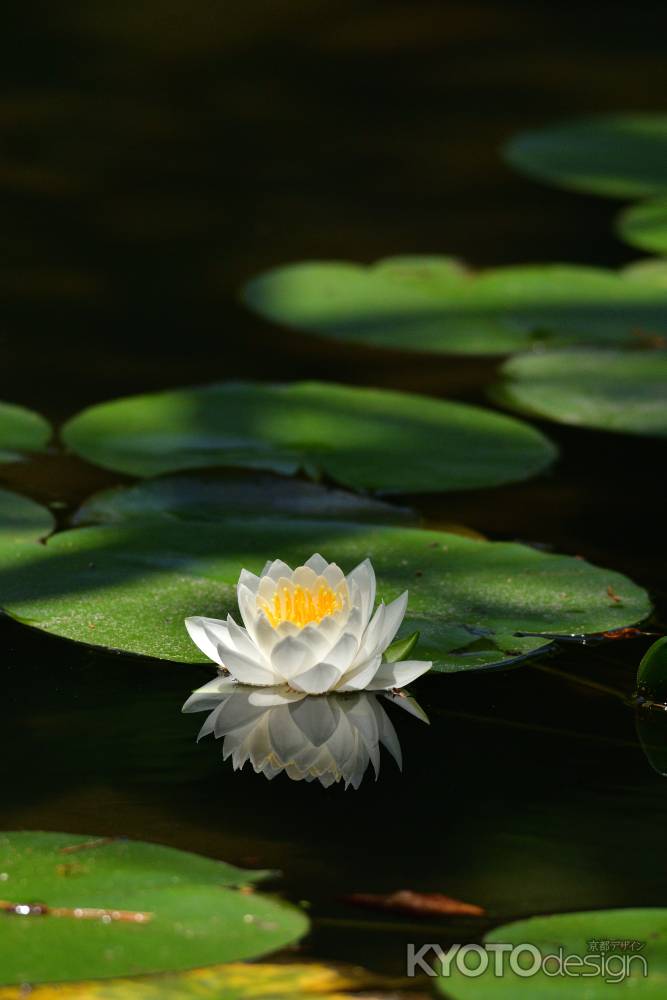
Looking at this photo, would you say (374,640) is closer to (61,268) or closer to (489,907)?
(489,907)

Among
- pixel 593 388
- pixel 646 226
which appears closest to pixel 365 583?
pixel 593 388

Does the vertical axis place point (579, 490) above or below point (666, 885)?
above

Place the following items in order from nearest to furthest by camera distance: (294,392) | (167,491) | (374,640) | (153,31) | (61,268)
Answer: (374,640)
(167,491)
(294,392)
(61,268)
(153,31)

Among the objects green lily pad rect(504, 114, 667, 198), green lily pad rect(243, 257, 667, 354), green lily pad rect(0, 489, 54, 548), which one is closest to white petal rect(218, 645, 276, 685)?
green lily pad rect(0, 489, 54, 548)

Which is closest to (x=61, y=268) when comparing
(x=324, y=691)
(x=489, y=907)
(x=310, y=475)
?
(x=310, y=475)

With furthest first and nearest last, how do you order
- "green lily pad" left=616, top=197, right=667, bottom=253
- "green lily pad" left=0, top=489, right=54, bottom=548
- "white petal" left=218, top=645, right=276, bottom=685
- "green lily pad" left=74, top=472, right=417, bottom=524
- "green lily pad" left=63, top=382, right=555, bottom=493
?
1. "green lily pad" left=616, top=197, right=667, bottom=253
2. "green lily pad" left=63, top=382, right=555, bottom=493
3. "green lily pad" left=74, top=472, right=417, bottom=524
4. "green lily pad" left=0, top=489, right=54, bottom=548
5. "white petal" left=218, top=645, right=276, bottom=685

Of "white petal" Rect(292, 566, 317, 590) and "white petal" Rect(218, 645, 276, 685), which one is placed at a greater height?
"white petal" Rect(292, 566, 317, 590)

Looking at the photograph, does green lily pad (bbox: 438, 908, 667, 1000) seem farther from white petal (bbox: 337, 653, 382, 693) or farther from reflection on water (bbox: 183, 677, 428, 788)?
white petal (bbox: 337, 653, 382, 693)

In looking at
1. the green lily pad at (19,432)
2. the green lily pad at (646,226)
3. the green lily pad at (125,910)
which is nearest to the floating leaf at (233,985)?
the green lily pad at (125,910)
